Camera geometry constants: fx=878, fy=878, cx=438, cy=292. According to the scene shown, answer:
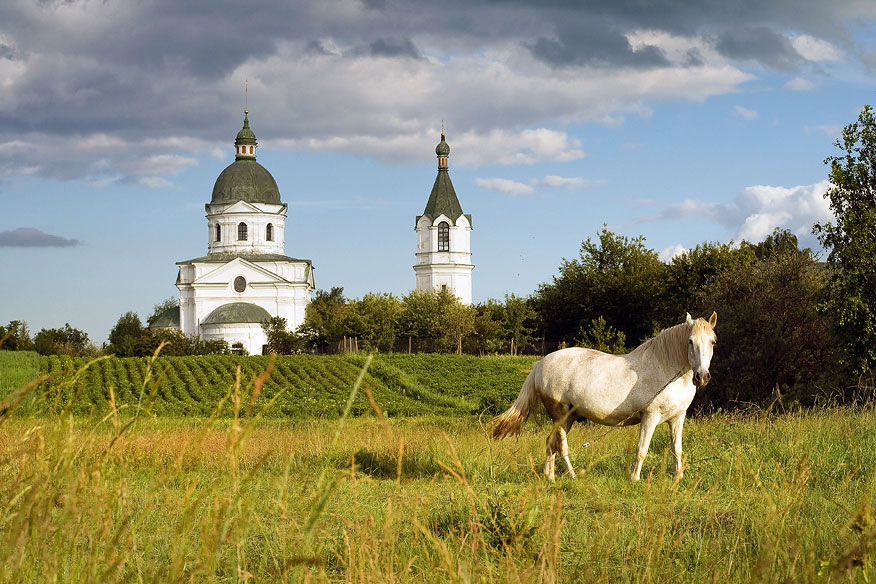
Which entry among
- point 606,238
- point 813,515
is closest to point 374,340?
point 606,238

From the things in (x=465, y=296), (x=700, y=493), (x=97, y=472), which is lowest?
(x=700, y=493)

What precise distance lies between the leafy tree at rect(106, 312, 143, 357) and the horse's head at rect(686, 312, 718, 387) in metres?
27.8

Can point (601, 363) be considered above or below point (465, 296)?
below

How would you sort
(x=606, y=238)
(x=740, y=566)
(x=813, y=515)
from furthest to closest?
(x=606, y=238)
(x=813, y=515)
(x=740, y=566)

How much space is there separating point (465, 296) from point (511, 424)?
86729mm

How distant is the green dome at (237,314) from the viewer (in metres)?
77.2

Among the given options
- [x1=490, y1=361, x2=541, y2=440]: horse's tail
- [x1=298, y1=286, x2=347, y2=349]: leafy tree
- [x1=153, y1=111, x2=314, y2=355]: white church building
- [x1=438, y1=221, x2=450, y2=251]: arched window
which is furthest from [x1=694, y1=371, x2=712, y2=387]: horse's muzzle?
[x1=438, y1=221, x2=450, y2=251]: arched window

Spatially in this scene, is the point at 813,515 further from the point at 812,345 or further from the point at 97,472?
the point at 812,345

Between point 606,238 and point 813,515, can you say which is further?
point 606,238

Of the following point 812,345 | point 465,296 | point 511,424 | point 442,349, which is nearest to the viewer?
point 511,424

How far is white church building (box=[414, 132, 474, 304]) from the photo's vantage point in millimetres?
95812

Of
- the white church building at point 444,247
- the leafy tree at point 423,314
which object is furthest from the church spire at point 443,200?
the leafy tree at point 423,314

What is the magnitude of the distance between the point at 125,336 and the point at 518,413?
5973 centimetres

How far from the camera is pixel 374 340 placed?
6669 cm
